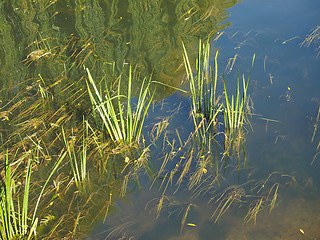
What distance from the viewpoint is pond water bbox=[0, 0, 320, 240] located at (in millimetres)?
2221

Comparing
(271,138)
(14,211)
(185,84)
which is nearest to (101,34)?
(185,84)

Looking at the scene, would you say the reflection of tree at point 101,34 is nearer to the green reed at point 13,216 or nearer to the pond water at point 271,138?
the pond water at point 271,138

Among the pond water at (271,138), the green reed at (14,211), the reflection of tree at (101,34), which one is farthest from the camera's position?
the reflection of tree at (101,34)

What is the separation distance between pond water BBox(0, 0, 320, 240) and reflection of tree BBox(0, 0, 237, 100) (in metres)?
0.01

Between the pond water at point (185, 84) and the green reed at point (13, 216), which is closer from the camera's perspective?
the green reed at point (13, 216)

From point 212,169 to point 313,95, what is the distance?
125cm

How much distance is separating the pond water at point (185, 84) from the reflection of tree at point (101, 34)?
1cm

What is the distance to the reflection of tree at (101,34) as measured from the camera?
376cm

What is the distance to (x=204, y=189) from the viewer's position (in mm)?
2389

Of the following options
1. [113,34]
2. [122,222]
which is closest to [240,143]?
[122,222]

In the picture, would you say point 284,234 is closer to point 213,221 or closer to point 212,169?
point 213,221

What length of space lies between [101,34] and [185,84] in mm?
1386

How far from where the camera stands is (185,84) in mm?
3436

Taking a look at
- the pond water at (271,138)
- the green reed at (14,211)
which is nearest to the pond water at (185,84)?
the pond water at (271,138)
